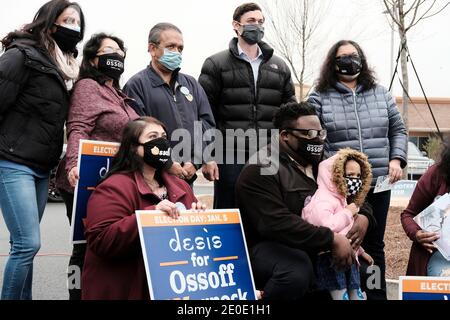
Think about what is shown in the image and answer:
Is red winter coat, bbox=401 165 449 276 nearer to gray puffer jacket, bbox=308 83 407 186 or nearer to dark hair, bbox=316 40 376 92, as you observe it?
gray puffer jacket, bbox=308 83 407 186

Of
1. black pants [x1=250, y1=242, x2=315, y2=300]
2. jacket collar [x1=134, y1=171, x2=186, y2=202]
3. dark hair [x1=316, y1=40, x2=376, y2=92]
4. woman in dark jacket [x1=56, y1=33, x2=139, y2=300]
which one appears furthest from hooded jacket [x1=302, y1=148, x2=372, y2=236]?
woman in dark jacket [x1=56, y1=33, x2=139, y2=300]

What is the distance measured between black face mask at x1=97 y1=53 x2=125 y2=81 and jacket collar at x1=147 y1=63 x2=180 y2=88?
416 mm

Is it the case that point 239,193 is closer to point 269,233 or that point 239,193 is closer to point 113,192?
point 269,233

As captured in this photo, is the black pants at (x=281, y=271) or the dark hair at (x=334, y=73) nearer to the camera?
the black pants at (x=281, y=271)

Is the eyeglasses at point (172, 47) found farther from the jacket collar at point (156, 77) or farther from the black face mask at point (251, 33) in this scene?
the black face mask at point (251, 33)

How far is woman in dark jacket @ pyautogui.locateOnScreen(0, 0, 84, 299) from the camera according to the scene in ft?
11.4

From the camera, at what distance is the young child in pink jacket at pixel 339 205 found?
3.51 meters

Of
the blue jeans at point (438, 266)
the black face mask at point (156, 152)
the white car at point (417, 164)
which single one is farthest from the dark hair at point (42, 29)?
the white car at point (417, 164)

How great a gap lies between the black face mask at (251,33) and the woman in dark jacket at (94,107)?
1.18 m

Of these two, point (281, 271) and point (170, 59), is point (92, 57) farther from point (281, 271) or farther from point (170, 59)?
point (281, 271)

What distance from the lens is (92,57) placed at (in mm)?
3961

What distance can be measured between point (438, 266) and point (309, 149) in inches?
44.0

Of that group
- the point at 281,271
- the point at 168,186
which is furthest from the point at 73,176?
the point at 281,271
